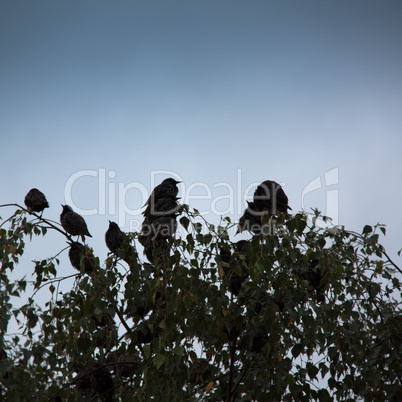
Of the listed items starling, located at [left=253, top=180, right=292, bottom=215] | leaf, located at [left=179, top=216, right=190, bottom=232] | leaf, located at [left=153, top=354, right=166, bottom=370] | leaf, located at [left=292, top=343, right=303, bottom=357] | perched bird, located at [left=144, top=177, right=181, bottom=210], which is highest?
perched bird, located at [left=144, top=177, right=181, bottom=210]

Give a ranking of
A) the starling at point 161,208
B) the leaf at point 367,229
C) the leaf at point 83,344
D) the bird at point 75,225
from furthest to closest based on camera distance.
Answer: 1. the bird at point 75,225
2. the starling at point 161,208
3. the leaf at point 367,229
4. the leaf at point 83,344

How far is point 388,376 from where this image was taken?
8.59 ft

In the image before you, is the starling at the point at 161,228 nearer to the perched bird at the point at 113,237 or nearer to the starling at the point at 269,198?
the perched bird at the point at 113,237

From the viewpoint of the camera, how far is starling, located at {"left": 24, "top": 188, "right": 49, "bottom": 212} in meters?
3.44

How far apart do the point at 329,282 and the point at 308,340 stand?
31cm

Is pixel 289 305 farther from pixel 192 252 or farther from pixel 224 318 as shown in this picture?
pixel 192 252

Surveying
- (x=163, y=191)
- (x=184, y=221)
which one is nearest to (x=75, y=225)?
(x=163, y=191)

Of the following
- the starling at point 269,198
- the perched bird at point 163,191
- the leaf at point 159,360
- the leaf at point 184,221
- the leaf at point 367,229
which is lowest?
the leaf at point 159,360

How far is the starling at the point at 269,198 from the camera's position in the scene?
308 centimetres

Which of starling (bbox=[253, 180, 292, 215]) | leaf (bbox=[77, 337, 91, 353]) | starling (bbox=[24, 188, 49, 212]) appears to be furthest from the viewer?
starling (bbox=[24, 188, 49, 212])

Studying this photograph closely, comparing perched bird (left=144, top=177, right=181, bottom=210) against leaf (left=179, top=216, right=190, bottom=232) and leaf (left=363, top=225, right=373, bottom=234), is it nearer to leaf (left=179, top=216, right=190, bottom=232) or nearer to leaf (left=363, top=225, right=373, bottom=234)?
leaf (left=179, top=216, right=190, bottom=232)

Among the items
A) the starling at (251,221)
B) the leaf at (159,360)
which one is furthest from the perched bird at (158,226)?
the leaf at (159,360)

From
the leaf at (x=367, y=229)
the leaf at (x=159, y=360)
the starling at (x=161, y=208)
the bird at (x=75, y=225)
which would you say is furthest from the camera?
the bird at (x=75, y=225)

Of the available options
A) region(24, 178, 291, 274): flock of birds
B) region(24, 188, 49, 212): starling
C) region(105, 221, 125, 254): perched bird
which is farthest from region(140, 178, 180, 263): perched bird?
region(24, 188, 49, 212): starling
